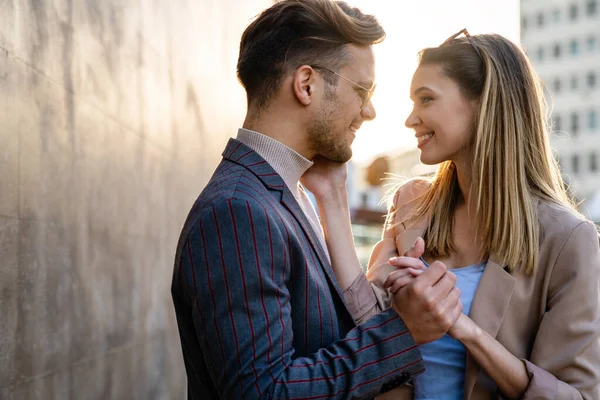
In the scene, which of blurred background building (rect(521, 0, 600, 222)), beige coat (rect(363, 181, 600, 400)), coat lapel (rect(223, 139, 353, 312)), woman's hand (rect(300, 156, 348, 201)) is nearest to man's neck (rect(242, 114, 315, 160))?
coat lapel (rect(223, 139, 353, 312))

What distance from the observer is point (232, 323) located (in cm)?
204

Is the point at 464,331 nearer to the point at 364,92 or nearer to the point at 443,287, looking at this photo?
the point at 443,287

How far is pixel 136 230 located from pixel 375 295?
210cm

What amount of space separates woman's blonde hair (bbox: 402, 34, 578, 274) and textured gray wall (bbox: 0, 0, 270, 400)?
1.63 m

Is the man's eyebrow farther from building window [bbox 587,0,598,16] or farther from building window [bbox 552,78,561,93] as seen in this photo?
building window [bbox 587,0,598,16]

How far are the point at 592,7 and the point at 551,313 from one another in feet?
225

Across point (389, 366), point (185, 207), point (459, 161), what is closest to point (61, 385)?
point (389, 366)

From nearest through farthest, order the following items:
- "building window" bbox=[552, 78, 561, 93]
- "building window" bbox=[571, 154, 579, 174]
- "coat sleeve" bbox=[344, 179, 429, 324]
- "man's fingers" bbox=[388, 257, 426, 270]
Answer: "man's fingers" bbox=[388, 257, 426, 270]
"coat sleeve" bbox=[344, 179, 429, 324]
"building window" bbox=[571, 154, 579, 174]
"building window" bbox=[552, 78, 561, 93]

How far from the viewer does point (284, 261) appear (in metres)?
2.18

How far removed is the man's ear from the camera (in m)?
2.69

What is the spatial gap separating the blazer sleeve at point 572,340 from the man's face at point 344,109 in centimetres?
96

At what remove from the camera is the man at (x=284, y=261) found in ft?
6.75

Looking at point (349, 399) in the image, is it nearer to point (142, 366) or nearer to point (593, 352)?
point (593, 352)

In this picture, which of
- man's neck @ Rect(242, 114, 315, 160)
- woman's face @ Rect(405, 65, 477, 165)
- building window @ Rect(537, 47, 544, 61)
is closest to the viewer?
man's neck @ Rect(242, 114, 315, 160)
